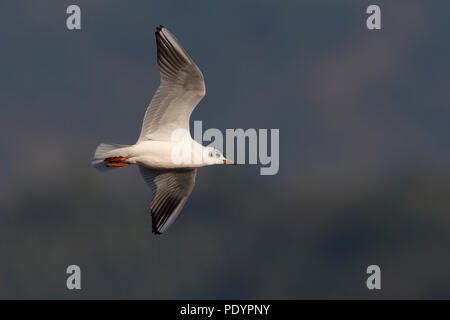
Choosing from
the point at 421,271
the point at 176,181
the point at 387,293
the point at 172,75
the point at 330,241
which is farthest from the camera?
the point at 330,241

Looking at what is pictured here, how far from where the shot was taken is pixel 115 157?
8.20 meters

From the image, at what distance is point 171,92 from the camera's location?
8.07 metres

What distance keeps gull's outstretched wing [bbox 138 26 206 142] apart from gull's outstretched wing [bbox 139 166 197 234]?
683 mm

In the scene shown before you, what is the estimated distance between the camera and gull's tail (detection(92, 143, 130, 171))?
819cm

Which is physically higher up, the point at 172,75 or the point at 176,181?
the point at 172,75

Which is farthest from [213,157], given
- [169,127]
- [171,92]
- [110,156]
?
[110,156]

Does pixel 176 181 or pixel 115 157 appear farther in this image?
pixel 176 181

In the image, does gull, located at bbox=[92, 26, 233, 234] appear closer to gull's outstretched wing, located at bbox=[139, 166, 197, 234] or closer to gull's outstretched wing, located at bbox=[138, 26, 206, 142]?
gull's outstretched wing, located at bbox=[138, 26, 206, 142]

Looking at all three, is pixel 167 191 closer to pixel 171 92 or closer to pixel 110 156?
pixel 110 156

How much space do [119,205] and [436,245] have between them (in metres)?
12.4

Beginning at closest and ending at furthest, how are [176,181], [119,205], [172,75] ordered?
[172,75]
[176,181]
[119,205]

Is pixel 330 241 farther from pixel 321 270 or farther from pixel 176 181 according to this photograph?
pixel 176 181

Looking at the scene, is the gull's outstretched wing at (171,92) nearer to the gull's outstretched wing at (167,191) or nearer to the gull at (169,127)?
the gull at (169,127)

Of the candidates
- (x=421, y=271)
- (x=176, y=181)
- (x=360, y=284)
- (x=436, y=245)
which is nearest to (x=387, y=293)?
(x=360, y=284)
